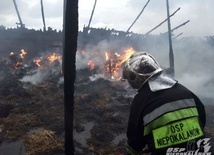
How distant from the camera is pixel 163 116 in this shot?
225 centimetres

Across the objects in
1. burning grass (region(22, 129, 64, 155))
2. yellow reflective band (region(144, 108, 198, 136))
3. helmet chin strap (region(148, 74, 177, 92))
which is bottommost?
burning grass (region(22, 129, 64, 155))

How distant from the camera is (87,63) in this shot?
1900cm

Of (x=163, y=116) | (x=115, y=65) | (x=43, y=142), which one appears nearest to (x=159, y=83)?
(x=163, y=116)

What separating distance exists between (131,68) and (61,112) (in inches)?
274

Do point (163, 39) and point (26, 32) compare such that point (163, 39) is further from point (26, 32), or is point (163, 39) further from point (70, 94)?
point (70, 94)

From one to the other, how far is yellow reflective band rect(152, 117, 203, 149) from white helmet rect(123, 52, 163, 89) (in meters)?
0.64

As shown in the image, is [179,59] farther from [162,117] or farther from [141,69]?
[162,117]

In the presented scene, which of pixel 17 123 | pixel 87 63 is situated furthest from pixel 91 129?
pixel 87 63

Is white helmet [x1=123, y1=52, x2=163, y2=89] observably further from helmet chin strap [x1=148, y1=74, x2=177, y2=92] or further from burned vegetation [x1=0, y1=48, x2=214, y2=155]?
burned vegetation [x1=0, y1=48, x2=214, y2=155]

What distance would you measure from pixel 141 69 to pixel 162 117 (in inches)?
27.0

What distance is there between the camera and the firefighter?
2.25 metres

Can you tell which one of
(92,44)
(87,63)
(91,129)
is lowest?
(91,129)

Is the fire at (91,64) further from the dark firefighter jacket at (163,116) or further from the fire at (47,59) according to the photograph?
the dark firefighter jacket at (163,116)

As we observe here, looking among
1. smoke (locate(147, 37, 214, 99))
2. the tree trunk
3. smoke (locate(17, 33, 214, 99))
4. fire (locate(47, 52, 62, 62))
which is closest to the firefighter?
the tree trunk
